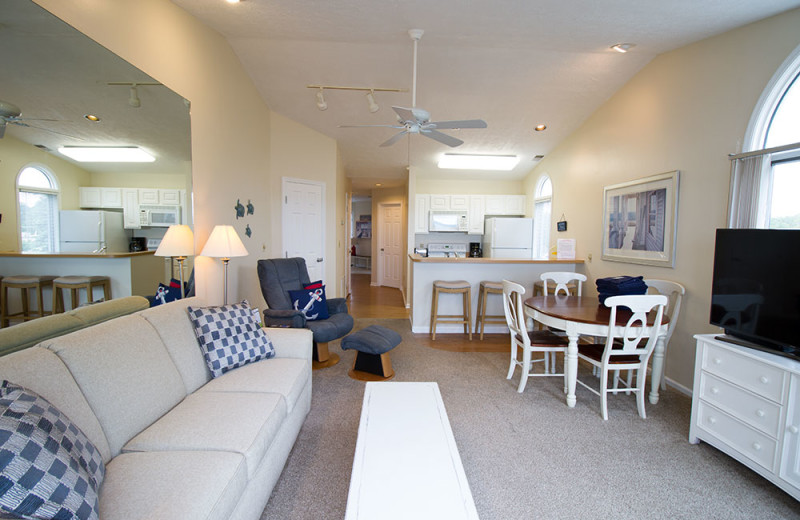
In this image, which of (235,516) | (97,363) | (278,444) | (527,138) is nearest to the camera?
(235,516)

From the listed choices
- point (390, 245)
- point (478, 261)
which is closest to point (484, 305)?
point (478, 261)

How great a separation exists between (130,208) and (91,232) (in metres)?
0.33

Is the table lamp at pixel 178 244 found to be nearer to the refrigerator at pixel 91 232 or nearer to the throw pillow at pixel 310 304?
the refrigerator at pixel 91 232

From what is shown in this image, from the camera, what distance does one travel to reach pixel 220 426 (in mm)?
1464

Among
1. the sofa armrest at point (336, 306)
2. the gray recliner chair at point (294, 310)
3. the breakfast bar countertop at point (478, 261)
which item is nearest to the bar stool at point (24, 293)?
the gray recliner chair at point (294, 310)

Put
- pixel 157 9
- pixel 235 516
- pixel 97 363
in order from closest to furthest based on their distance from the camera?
pixel 235 516 → pixel 97 363 → pixel 157 9

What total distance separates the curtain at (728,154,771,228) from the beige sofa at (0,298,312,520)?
332cm

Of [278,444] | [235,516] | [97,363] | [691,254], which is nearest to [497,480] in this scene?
[278,444]

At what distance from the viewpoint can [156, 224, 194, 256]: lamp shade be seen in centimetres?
246

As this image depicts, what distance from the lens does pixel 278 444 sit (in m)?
1.70

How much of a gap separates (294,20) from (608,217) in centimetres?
382

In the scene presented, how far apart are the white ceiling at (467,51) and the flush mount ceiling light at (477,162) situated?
0.57m

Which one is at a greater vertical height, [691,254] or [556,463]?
[691,254]

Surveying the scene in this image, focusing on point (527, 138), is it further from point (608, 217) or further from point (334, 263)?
point (334, 263)
